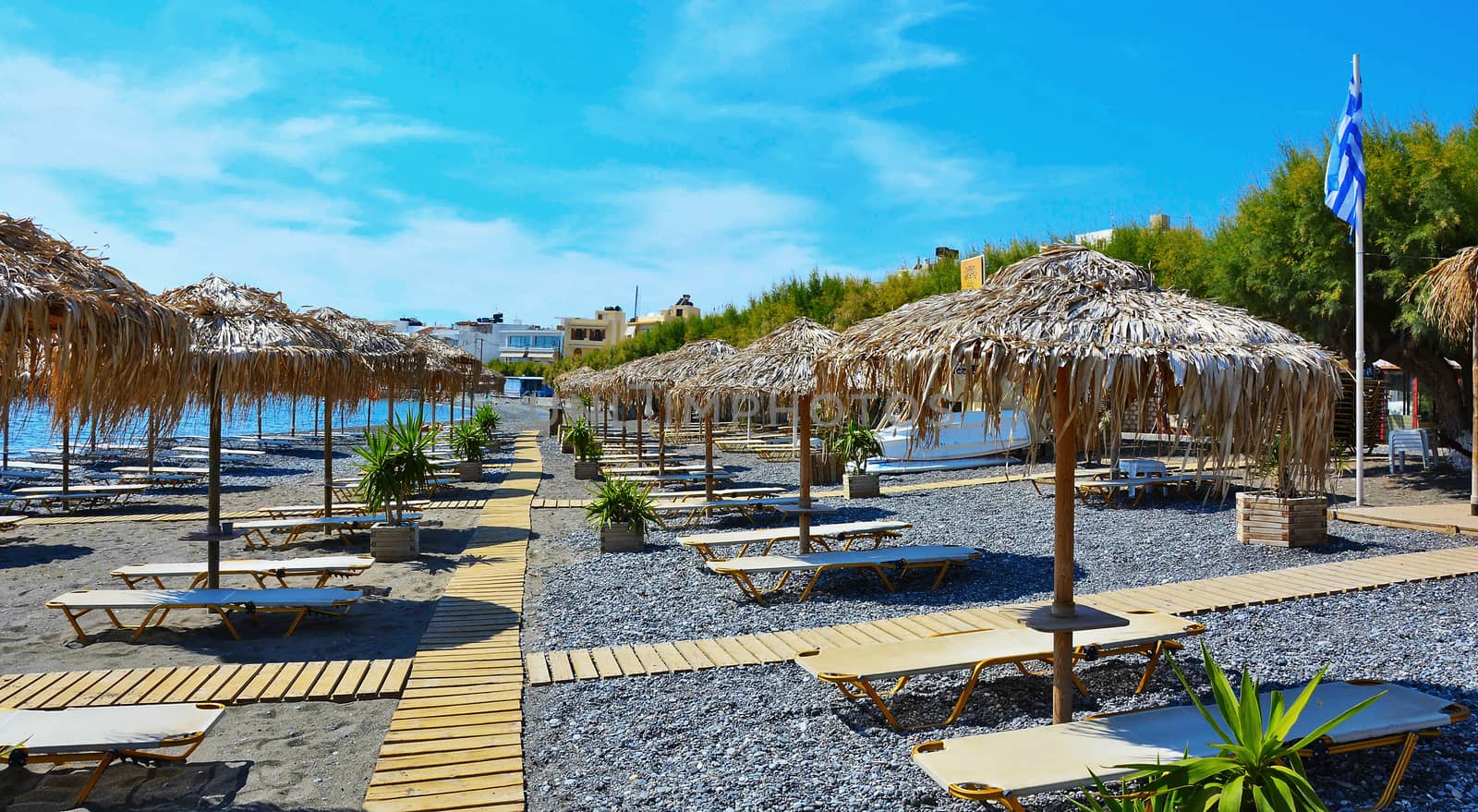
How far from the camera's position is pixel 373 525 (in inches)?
418


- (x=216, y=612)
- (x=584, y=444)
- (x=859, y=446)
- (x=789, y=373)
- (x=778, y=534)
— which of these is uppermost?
(x=789, y=373)

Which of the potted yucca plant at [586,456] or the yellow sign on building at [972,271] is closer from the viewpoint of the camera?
the potted yucca plant at [586,456]

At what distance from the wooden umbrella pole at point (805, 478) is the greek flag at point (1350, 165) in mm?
7724

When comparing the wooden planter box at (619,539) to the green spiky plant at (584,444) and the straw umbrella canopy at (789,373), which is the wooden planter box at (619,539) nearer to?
the straw umbrella canopy at (789,373)

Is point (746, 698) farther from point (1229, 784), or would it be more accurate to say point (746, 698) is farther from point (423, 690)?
point (1229, 784)

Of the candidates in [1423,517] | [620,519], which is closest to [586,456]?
[620,519]

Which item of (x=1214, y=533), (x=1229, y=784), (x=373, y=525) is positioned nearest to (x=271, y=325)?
(x=373, y=525)

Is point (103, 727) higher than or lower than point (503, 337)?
lower

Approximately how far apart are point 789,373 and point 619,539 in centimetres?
264

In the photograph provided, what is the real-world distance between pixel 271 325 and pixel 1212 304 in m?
7.55

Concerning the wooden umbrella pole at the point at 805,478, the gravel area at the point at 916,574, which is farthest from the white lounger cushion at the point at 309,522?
the wooden umbrella pole at the point at 805,478

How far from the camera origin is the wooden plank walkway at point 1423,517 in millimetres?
9391

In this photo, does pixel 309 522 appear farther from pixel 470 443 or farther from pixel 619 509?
pixel 470 443

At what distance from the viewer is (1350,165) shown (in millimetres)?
11500
